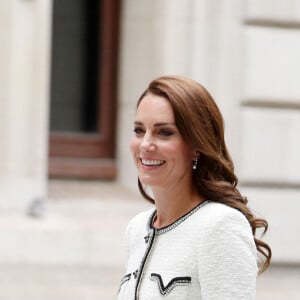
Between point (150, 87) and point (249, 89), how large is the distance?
19.6 feet

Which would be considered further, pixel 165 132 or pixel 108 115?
pixel 108 115

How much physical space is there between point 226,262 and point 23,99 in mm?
5827

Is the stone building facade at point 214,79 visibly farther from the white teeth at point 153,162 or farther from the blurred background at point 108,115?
the white teeth at point 153,162

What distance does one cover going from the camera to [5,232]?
7.89 meters

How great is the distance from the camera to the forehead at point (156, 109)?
8.57ft

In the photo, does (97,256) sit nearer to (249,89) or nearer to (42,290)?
(42,290)

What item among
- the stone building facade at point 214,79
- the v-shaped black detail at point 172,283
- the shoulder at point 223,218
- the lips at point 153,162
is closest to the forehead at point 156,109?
the lips at point 153,162

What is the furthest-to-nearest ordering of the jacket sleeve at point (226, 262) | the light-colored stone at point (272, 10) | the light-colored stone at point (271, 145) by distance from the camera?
the light-colored stone at point (271, 145) < the light-colored stone at point (272, 10) < the jacket sleeve at point (226, 262)

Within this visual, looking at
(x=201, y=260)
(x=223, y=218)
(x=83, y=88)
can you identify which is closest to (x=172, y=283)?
(x=201, y=260)

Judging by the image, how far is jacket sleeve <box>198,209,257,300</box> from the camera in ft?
8.22

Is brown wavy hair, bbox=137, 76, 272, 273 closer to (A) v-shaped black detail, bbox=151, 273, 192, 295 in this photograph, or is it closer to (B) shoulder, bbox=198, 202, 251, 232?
(B) shoulder, bbox=198, 202, 251, 232

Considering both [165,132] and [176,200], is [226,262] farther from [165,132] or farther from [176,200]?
[165,132]

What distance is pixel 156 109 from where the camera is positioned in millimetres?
2629

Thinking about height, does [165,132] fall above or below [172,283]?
above
